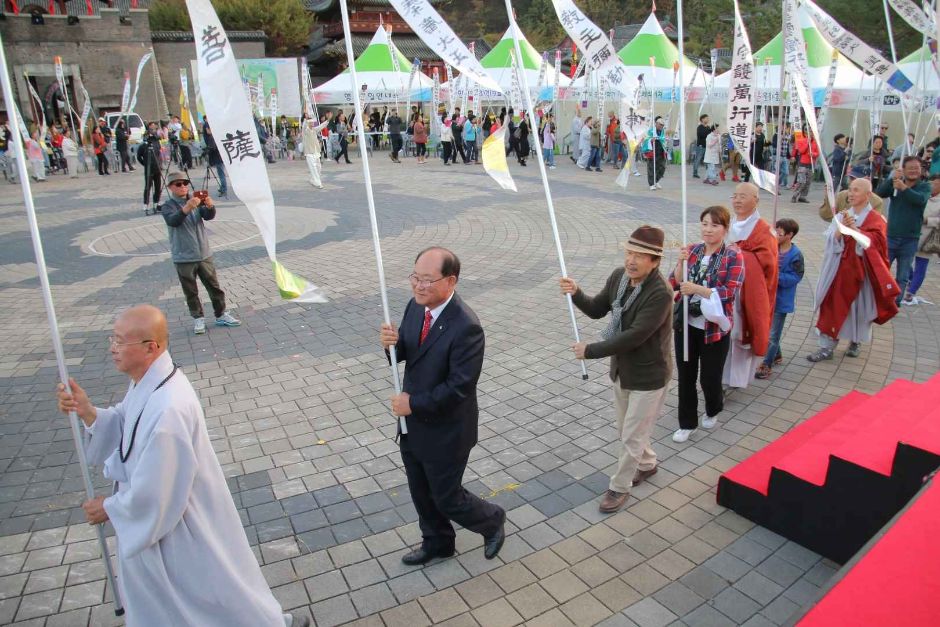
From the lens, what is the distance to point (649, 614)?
129 inches

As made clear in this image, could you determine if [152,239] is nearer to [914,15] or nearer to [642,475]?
[642,475]

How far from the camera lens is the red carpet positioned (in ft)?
7.26

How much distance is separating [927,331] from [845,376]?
2023mm

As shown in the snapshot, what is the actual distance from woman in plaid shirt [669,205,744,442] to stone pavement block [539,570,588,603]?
6.25ft

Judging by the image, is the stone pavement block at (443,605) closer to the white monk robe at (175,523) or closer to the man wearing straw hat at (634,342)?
the white monk robe at (175,523)

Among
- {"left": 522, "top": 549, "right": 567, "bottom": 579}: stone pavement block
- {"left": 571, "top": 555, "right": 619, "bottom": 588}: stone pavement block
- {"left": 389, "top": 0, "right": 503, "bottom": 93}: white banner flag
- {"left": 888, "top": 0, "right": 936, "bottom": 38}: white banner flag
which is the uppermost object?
{"left": 888, "top": 0, "right": 936, "bottom": 38}: white banner flag

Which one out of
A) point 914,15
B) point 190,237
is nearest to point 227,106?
point 190,237

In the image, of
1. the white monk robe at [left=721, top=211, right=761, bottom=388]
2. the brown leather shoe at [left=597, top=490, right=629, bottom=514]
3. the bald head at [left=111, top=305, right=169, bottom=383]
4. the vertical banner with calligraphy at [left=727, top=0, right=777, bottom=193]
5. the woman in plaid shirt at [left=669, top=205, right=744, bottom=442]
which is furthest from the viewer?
the vertical banner with calligraphy at [left=727, top=0, right=777, bottom=193]

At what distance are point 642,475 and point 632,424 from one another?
0.70m

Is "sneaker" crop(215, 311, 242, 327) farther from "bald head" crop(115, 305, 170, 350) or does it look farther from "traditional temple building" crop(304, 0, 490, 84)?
"traditional temple building" crop(304, 0, 490, 84)

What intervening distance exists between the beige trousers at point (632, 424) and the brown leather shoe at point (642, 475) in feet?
1.02

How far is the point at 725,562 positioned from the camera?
3.67 meters

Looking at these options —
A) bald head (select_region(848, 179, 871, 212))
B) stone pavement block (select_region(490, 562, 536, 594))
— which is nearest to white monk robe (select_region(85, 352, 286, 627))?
stone pavement block (select_region(490, 562, 536, 594))

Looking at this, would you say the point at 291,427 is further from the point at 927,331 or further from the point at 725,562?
the point at 927,331
